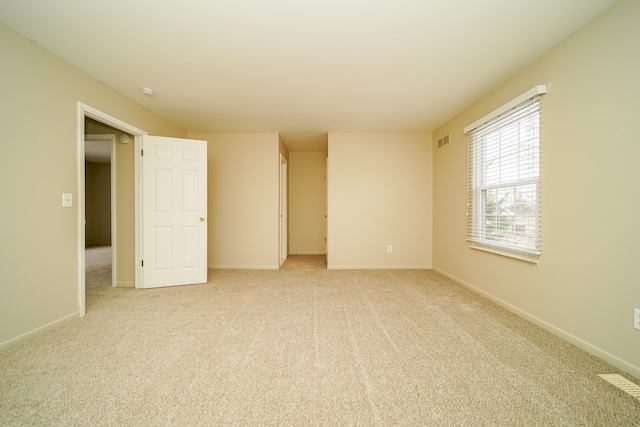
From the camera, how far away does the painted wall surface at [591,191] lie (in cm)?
164

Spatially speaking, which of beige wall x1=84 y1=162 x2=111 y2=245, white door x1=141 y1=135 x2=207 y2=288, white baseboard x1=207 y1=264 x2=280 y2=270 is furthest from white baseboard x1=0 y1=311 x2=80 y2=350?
beige wall x1=84 y1=162 x2=111 y2=245

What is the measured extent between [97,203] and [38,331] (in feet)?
26.4

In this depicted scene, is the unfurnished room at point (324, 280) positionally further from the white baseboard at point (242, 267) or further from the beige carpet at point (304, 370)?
the white baseboard at point (242, 267)

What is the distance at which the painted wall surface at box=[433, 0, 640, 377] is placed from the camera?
1.64 metres

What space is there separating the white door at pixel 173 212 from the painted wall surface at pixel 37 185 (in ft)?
3.00

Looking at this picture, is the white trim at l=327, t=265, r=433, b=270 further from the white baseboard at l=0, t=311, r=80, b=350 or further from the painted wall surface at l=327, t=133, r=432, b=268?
the white baseboard at l=0, t=311, r=80, b=350

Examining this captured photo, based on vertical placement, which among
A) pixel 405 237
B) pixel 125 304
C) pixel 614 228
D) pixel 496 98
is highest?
pixel 496 98

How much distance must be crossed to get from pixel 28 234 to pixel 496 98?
4685 millimetres

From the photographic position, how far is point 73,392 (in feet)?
4.72

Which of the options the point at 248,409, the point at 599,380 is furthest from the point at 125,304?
the point at 599,380

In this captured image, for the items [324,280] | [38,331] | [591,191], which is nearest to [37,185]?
[38,331]

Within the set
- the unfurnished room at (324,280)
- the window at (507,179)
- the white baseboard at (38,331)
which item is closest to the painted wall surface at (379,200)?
the unfurnished room at (324,280)

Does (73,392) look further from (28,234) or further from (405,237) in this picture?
(405,237)

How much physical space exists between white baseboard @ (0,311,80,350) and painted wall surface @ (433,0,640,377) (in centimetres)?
432
